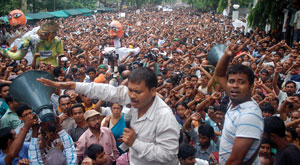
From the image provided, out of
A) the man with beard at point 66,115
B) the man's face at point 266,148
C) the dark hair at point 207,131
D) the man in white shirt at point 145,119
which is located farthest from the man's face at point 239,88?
the man with beard at point 66,115

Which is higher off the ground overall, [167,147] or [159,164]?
[167,147]

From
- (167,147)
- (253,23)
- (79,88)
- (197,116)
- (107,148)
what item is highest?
(253,23)

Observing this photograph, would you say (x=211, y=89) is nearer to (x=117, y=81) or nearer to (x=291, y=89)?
(x=291, y=89)

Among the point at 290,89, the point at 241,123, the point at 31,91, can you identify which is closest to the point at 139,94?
the point at 241,123

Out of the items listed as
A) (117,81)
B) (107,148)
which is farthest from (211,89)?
(107,148)

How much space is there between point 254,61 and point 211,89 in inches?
99.8

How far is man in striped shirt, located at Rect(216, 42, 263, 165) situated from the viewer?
1.67 metres

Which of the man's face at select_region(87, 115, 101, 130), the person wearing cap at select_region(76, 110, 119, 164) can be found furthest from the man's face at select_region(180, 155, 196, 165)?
the man's face at select_region(87, 115, 101, 130)

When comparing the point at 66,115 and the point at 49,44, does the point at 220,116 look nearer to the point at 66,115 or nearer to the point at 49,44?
the point at 66,115

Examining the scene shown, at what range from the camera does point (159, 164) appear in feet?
6.04

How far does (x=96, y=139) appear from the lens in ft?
10.2

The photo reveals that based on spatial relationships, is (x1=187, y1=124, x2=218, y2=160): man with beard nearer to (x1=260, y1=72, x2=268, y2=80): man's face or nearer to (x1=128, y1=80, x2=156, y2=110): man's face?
(x1=128, y1=80, x2=156, y2=110): man's face

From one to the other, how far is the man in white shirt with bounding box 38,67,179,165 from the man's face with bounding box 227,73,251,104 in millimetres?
481

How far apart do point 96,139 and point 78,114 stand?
20.2 inches
